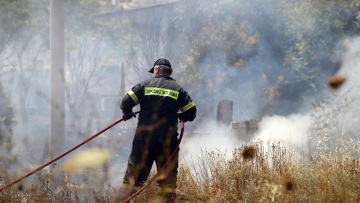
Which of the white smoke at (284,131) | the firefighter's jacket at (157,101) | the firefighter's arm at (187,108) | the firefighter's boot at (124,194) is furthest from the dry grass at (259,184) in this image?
the white smoke at (284,131)

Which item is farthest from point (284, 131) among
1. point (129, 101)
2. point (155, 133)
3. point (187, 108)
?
point (129, 101)

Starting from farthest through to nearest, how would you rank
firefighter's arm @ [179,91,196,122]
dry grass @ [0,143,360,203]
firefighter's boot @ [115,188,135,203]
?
firefighter's arm @ [179,91,196,122] → firefighter's boot @ [115,188,135,203] → dry grass @ [0,143,360,203]

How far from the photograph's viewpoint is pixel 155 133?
19.6ft

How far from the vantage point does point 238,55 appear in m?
18.5

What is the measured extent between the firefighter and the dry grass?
267mm

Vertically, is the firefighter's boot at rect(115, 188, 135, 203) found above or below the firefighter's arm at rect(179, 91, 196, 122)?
below

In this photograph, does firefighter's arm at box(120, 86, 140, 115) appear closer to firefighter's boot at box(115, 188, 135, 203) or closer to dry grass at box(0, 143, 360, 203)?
firefighter's boot at box(115, 188, 135, 203)

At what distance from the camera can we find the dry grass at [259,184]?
5.43 meters

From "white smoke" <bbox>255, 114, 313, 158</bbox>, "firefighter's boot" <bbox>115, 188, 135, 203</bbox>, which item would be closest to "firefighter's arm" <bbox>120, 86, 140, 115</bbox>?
"firefighter's boot" <bbox>115, 188, 135, 203</bbox>

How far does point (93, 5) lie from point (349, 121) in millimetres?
17959

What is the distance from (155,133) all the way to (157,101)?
0.36m

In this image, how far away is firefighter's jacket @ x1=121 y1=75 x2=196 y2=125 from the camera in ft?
19.8

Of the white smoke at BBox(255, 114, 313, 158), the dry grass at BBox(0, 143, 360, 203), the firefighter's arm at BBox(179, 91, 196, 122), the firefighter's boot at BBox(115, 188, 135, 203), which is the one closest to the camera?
the dry grass at BBox(0, 143, 360, 203)

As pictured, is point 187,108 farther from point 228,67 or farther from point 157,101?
point 228,67
